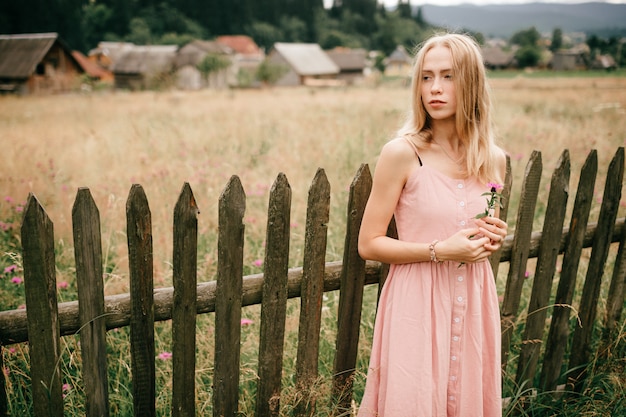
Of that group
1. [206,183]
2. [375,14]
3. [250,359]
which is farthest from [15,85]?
[375,14]

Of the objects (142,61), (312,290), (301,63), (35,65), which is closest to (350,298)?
(312,290)

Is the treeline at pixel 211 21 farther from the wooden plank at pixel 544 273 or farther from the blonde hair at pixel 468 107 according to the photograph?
the wooden plank at pixel 544 273

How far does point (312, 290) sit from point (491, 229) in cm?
70

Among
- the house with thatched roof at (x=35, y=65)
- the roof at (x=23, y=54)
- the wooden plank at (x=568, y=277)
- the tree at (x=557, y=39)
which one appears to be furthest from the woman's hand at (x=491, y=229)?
the tree at (x=557, y=39)

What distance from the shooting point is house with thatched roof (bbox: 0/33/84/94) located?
3058 centimetres

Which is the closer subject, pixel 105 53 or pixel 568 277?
pixel 568 277

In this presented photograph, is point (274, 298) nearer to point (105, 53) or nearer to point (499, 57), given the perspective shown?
point (105, 53)

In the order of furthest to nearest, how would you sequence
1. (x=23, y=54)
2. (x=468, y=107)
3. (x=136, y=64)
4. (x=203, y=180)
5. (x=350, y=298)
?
(x=136, y=64), (x=23, y=54), (x=203, y=180), (x=350, y=298), (x=468, y=107)

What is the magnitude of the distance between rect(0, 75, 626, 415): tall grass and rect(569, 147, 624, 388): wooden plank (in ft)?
0.37

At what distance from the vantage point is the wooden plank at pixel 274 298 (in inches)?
61.9

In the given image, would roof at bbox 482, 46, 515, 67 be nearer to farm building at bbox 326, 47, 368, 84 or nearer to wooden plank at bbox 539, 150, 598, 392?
farm building at bbox 326, 47, 368, 84

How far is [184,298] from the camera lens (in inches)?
59.9

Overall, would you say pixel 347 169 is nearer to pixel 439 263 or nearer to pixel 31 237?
pixel 439 263

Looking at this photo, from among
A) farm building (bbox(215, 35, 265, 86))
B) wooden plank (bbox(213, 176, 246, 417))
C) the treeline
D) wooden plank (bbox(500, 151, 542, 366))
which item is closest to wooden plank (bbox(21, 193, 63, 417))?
wooden plank (bbox(213, 176, 246, 417))
